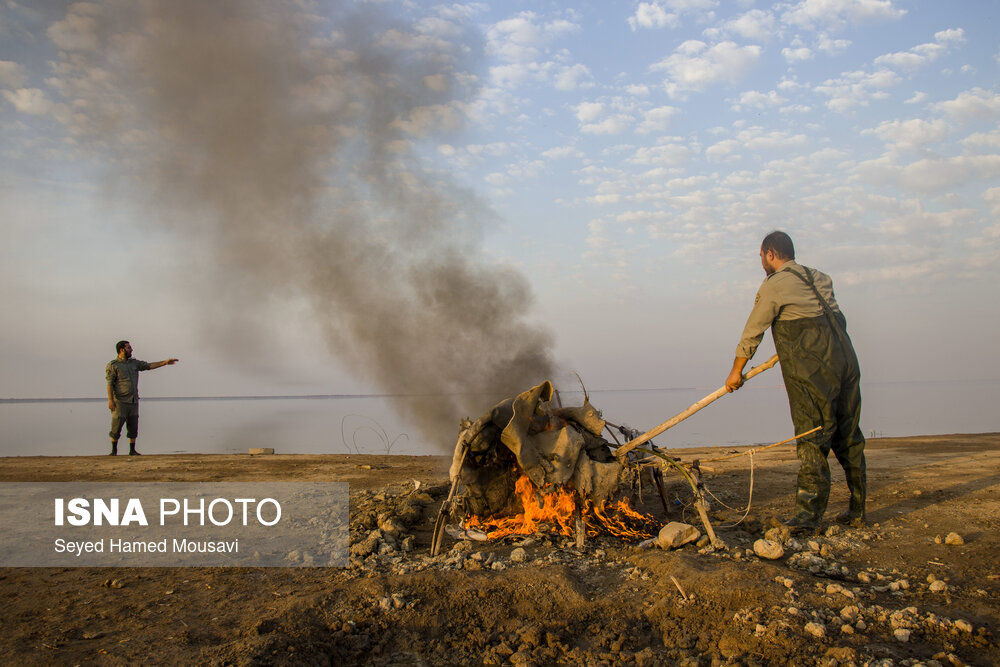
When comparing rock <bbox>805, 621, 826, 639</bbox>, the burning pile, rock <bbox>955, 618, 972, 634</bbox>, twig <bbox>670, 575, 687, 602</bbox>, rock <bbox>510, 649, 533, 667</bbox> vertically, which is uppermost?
the burning pile

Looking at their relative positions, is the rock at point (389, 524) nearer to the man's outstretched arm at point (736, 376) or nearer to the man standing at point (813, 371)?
the man's outstretched arm at point (736, 376)

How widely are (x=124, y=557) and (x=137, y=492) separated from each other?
8.84 feet

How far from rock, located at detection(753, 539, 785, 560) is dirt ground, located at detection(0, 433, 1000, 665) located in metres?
0.06

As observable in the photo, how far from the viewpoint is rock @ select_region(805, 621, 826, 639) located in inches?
116

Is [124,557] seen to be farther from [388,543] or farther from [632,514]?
[632,514]

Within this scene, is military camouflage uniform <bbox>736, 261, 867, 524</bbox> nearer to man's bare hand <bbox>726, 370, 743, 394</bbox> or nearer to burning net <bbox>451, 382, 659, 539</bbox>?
man's bare hand <bbox>726, 370, 743, 394</bbox>

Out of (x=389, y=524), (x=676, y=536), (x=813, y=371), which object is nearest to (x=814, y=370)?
(x=813, y=371)

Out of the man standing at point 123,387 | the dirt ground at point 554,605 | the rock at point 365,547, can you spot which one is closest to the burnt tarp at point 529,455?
the dirt ground at point 554,605

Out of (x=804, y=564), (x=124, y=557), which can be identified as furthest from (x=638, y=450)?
(x=124, y=557)

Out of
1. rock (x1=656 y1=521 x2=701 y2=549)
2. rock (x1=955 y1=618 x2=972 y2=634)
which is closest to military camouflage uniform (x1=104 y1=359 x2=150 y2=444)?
rock (x1=656 y1=521 x2=701 y2=549)

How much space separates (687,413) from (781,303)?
1308mm

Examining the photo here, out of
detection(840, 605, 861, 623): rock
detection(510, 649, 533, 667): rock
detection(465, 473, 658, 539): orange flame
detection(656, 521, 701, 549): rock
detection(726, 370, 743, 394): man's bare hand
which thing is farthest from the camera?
detection(465, 473, 658, 539): orange flame

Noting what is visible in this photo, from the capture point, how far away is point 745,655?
292 cm

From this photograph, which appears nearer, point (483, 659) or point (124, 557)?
point (483, 659)
